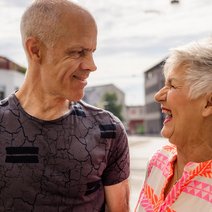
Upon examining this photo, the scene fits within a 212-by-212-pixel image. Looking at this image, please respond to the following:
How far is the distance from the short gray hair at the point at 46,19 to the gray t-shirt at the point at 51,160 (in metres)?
0.36

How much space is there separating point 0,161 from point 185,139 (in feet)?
2.97

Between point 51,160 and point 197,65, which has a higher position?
point 197,65

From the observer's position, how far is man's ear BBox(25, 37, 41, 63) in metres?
2.26

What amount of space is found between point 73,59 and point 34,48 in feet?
0.74

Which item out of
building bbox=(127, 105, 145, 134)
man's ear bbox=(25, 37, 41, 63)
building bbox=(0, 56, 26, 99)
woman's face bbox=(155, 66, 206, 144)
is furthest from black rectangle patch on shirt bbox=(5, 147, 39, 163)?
building bbox=(127, 105, 145, 134)

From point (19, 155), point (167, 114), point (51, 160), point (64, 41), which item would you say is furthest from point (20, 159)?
point (167, 114)

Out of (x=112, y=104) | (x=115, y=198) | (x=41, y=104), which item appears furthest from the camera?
(x=112, y=104)

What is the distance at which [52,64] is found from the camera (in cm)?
224

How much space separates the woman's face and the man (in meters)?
0.32

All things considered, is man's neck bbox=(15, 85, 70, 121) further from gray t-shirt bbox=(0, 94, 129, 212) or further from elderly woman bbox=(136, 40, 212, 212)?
elderly woman bbox=(136, 40, 212, 212)

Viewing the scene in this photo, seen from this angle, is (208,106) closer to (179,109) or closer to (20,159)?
(179,109)

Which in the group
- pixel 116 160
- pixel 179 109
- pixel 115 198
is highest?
pixel 179 109

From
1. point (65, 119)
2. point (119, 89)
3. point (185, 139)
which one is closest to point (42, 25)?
point (65, 119)

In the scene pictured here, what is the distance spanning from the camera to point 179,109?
216cm
